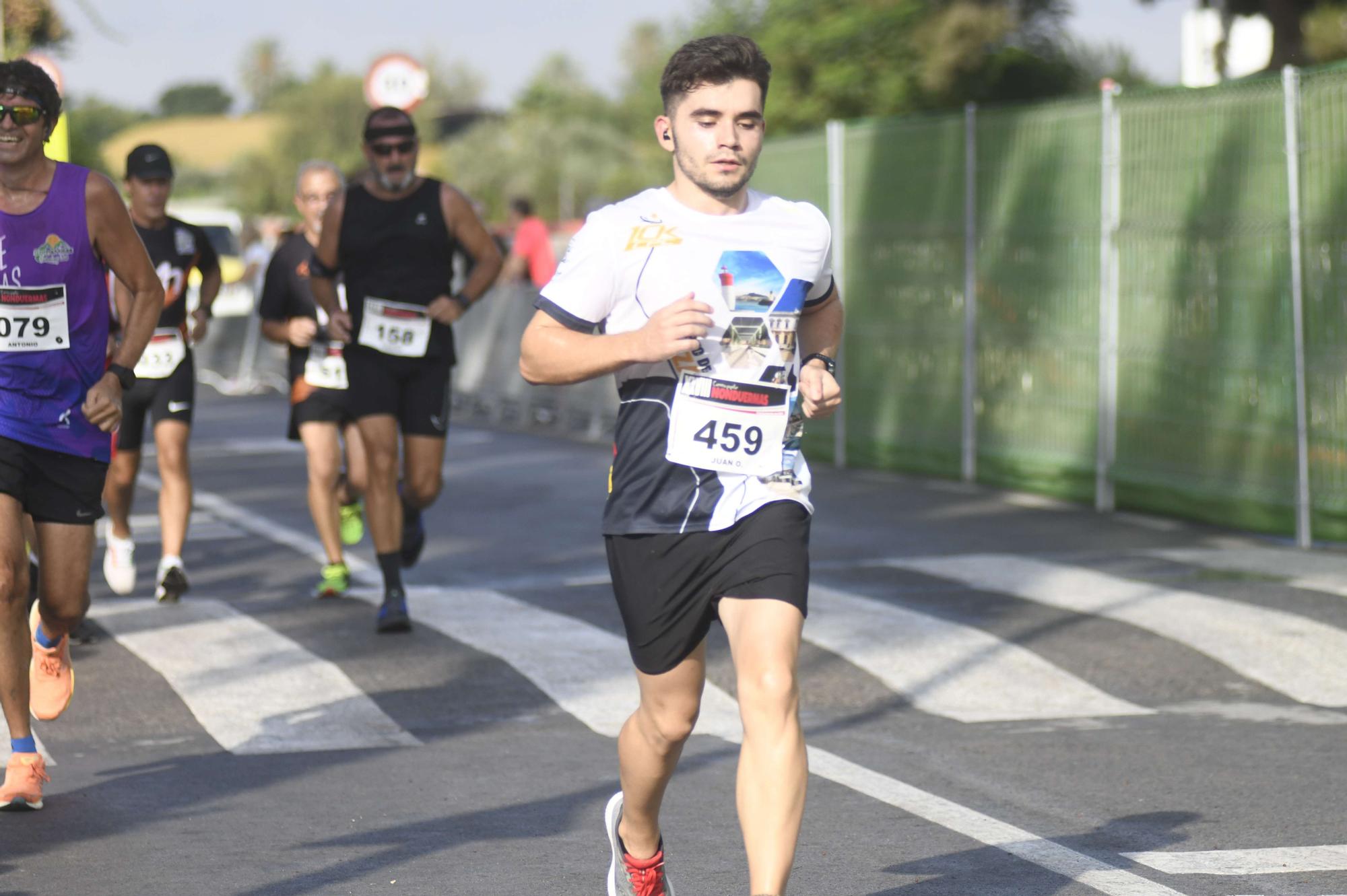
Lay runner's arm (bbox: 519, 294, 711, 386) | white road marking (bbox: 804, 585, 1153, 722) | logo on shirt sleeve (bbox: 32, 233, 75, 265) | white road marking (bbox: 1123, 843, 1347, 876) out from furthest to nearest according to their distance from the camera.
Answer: white road marking (bbox: 804, 585, 1153, 722) → logo on shirt sleeve (bbox: 32, 233, 75, 265) → white road marking (bbox: 1123, 843, 1347, 876) → runner's arm (bbox: 519, 294, 711, 386)

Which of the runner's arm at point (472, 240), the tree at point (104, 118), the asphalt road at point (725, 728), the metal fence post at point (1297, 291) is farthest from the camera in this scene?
the tree at point (104, 118)

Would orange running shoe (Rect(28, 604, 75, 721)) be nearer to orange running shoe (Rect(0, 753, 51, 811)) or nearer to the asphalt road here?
the asphalt road

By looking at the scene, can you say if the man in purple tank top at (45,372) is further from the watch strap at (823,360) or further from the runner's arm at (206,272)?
the runner's arm at (206,272)

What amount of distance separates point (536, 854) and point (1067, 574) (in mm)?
5221

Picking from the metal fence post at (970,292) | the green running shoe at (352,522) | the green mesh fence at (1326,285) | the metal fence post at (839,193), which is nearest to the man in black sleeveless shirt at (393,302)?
the green running shoe at (352,522)

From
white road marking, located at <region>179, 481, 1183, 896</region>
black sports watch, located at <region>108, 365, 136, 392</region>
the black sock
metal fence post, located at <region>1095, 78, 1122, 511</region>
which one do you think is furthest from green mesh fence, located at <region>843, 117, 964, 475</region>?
black sports watch, located at <region>108, 365, 136, 392</region>

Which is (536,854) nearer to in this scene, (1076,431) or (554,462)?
(1076,431)

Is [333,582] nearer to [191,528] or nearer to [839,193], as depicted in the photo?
[191,528]

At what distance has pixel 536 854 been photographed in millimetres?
5375

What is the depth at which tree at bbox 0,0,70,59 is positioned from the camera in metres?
17.0

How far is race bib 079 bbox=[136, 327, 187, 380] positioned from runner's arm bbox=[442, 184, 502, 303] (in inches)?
46.1

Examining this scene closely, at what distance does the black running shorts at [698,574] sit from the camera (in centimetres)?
438

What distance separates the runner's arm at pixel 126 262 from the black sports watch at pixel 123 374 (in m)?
0.01

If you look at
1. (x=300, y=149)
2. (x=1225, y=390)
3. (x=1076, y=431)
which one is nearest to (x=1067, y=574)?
(x=1225, y=390)
